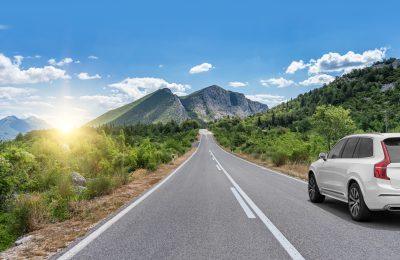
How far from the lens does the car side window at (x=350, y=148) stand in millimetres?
8761

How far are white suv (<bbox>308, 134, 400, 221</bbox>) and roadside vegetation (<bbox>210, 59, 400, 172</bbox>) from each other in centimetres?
1703

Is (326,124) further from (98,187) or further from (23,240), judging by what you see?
(23,240)

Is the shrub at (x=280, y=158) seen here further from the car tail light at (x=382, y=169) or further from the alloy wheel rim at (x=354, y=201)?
the car tail light at (x=382, y=169)

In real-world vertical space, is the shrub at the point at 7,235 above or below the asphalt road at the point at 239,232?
above

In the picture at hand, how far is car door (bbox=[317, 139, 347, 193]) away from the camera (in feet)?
30.3

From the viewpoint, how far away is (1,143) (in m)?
14.8

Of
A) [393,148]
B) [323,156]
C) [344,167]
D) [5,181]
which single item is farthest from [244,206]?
[5,181]

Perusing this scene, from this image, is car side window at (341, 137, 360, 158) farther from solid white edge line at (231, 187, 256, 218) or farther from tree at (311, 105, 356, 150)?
tree at (311, 105, 356, 150)

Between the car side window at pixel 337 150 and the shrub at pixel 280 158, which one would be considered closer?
the car side window at pixel 337 150

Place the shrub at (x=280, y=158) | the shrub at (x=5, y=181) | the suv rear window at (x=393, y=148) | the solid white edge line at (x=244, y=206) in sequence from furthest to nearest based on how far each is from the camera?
1. the shrub at (x=280, y=158)
2. the shrub at (x=5, y=181)
3. the solid white edge line at (x=244, y=206)
4. the suv rear window at (x=393, y=148)

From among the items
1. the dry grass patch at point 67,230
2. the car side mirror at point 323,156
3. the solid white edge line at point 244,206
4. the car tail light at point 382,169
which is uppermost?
the car side mirror at point 323,156

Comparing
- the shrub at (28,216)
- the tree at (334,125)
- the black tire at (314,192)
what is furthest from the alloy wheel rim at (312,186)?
the tree at (334,125)

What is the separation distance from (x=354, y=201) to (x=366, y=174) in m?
0.74

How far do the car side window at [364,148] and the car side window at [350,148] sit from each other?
7.5 inches
